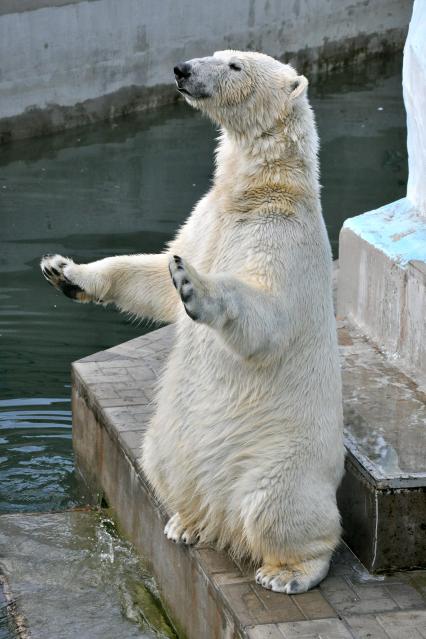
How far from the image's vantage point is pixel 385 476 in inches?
144

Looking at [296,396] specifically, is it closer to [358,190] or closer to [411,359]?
[411,359]

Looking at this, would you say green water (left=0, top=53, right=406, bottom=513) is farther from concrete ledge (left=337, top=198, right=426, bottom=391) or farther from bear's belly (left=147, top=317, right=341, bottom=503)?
bear's belly (left=147, top=317, right=341, bottom=503)

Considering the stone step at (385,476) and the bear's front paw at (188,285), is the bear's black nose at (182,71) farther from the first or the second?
the stone step at (385,476)

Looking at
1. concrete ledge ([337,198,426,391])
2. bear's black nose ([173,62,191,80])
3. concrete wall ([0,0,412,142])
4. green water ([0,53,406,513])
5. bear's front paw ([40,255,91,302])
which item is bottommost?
green water ([0,53,406,513])

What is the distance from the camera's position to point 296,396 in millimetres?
3521

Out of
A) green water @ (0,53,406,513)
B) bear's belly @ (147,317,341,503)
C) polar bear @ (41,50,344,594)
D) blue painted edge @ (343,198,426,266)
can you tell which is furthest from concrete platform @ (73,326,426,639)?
green water @ (0,53,406,513)

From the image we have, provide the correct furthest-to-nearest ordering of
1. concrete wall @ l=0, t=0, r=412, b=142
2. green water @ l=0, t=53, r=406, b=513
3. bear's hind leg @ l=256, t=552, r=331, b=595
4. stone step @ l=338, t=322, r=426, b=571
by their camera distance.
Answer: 1. concrete wall @ l=0, t=0, r=412, b=142
2. green water @ l=0, t=53, r=406, b=513
3. stone step @ l=338, t=322, r=426, b=571
4. bear's hind leg @ l=256, t=552, r=331, b=595

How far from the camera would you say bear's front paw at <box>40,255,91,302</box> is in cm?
385

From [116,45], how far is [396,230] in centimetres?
817

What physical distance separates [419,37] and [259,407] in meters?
1.97

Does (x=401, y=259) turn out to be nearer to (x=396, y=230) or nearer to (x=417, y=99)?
(x=396, y=230)

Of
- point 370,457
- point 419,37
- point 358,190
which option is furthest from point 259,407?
point 358,190

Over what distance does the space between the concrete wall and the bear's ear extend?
8.15m

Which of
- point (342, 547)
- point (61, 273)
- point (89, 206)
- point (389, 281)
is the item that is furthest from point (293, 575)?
point (89, 206)
